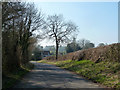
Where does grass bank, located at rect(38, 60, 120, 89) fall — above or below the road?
above

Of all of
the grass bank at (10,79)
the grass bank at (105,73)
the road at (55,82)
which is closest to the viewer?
the grass bank at (10,79)

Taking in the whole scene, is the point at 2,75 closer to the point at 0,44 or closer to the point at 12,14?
the point at 0,44

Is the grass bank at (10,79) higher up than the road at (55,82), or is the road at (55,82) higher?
the grass bank at (10,79)

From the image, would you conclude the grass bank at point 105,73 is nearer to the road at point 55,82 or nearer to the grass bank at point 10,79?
the road at point 55,82

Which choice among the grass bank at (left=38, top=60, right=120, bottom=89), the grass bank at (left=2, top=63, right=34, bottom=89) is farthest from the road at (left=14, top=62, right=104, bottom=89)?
the grass bank at (left=38, top=60, right=120, bottom=89)

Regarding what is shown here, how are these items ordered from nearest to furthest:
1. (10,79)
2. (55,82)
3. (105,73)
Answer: (55,82), (10,79), (105,73)

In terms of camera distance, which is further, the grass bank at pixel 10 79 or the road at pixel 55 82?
the road at pixel 55 82

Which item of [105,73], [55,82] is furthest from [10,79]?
[105,73]

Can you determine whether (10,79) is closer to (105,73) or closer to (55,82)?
(55,82)

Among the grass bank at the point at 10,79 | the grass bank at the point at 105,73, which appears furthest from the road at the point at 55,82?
the grass bank at the point at 105,73

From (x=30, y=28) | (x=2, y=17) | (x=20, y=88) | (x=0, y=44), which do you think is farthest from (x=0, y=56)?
(x=30, y=28)

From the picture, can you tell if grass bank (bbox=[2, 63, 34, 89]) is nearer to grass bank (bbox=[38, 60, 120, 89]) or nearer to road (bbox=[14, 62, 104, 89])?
road (bbox=[14, 62, 104, 89])

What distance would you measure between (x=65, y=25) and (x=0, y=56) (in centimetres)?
4170

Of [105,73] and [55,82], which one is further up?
[105,73]
